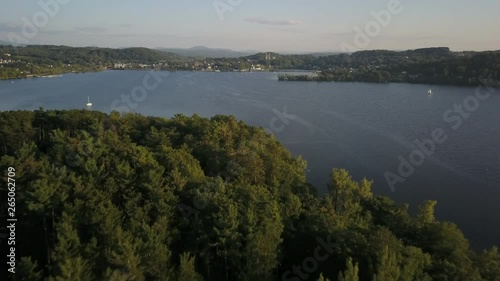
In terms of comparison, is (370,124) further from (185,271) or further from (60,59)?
(60,59)

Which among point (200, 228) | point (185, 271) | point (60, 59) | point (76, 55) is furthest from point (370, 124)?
point (76, 55)

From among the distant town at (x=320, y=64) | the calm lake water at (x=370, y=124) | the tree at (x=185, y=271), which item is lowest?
the calm lake water at (x=370, y=124)

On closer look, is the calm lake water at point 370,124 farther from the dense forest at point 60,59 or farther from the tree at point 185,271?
the dense forest at point 60,59

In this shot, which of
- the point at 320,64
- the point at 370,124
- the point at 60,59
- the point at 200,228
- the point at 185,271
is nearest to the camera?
the point at 185,271

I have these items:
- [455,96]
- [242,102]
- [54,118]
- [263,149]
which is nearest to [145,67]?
[242,102]

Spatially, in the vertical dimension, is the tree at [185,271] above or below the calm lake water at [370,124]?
above

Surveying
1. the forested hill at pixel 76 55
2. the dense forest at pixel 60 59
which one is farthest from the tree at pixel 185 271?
the forested hill at pixel 76 55

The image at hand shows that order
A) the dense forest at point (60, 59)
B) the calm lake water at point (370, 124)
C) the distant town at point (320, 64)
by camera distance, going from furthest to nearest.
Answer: the dense forest at point (60, 59), the distant town at point (320, 64), the calm lake water at point (370, 124)
